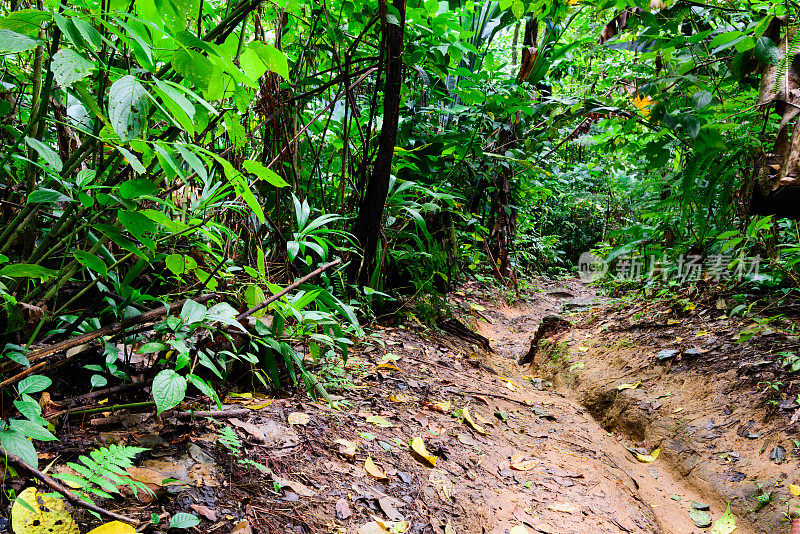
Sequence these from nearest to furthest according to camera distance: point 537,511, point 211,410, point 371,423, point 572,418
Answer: point 211,410
point 537,511
point 371,423
point 572,418

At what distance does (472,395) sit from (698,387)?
4.50ft

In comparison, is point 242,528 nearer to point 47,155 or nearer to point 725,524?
point 47,155

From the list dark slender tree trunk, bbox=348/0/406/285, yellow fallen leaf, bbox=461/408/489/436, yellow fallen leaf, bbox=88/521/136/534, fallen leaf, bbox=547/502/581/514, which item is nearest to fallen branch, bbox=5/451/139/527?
yellow fallen leaf, bbox=88/521/136/534

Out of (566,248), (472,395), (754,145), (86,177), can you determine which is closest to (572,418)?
(472,395)

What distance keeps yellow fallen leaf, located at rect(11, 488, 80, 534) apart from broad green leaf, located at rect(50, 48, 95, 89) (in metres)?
0.69

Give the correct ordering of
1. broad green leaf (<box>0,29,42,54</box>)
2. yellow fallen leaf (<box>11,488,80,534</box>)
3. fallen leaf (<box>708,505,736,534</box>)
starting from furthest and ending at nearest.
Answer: fallen leaf (<box>708,505,736,534</box>)
yellow fallen leaf (<box>11,488,80,534</box>)
broad green leaf (<box>0,29,42,54</box>)

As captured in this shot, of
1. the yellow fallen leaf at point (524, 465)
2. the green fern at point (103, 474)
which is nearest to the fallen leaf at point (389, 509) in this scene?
the green fern at point (103, 474)

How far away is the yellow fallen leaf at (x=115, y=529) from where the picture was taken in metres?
0.80

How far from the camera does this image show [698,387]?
2645 mm

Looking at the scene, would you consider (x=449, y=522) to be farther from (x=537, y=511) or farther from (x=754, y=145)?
(x=754, y=145)

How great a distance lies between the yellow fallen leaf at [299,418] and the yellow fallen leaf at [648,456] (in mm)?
1874

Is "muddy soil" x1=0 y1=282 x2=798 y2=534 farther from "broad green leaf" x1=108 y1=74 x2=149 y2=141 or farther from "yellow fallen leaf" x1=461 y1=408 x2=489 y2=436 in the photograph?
"broad green leaf" x1=108 y1=74 x2=149 y2=141

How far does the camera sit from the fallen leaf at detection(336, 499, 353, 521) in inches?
46.6

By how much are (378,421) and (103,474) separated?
1015 millimetres
